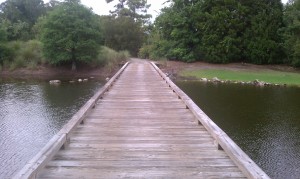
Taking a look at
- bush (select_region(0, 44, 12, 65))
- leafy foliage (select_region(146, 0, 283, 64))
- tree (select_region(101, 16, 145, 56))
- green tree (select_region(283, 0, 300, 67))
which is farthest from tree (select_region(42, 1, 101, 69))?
green tree (select_region(283, 0, 300, 67))

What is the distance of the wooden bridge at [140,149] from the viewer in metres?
4.45

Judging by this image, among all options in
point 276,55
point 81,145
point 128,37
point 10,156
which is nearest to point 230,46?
point 276,55

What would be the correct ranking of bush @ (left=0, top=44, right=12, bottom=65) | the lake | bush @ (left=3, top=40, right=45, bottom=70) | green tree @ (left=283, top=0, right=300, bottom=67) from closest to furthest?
the lake < green tree @ (left=283, top=0, right=300, bottom=67) < bush @ (left=3, top=40, right=45, bottom=70) < bush @ (left=0, top=44, right=12, bottom=65)

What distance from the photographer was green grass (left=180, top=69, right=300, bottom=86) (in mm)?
26000

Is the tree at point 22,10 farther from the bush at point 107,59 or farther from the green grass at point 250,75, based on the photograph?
the green grass at point 250,75

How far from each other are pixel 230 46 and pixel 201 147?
28052 mm

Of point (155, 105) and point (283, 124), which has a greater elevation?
point (155, 105)

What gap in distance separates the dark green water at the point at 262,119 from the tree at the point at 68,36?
492 inches

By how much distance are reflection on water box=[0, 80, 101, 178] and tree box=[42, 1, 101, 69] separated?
8817 millimetres

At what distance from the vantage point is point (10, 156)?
30.4ft

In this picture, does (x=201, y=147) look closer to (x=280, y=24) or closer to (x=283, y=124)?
(x=283, y=124)

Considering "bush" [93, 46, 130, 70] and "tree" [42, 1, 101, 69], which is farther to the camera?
"bush" [93, 46, 130, 70]

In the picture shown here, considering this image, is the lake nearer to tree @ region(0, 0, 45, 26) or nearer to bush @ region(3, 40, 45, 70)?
bush @ region(3, 40, 45, 70)

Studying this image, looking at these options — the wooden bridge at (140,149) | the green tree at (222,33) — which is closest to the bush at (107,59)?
the green tree at (222,33)
